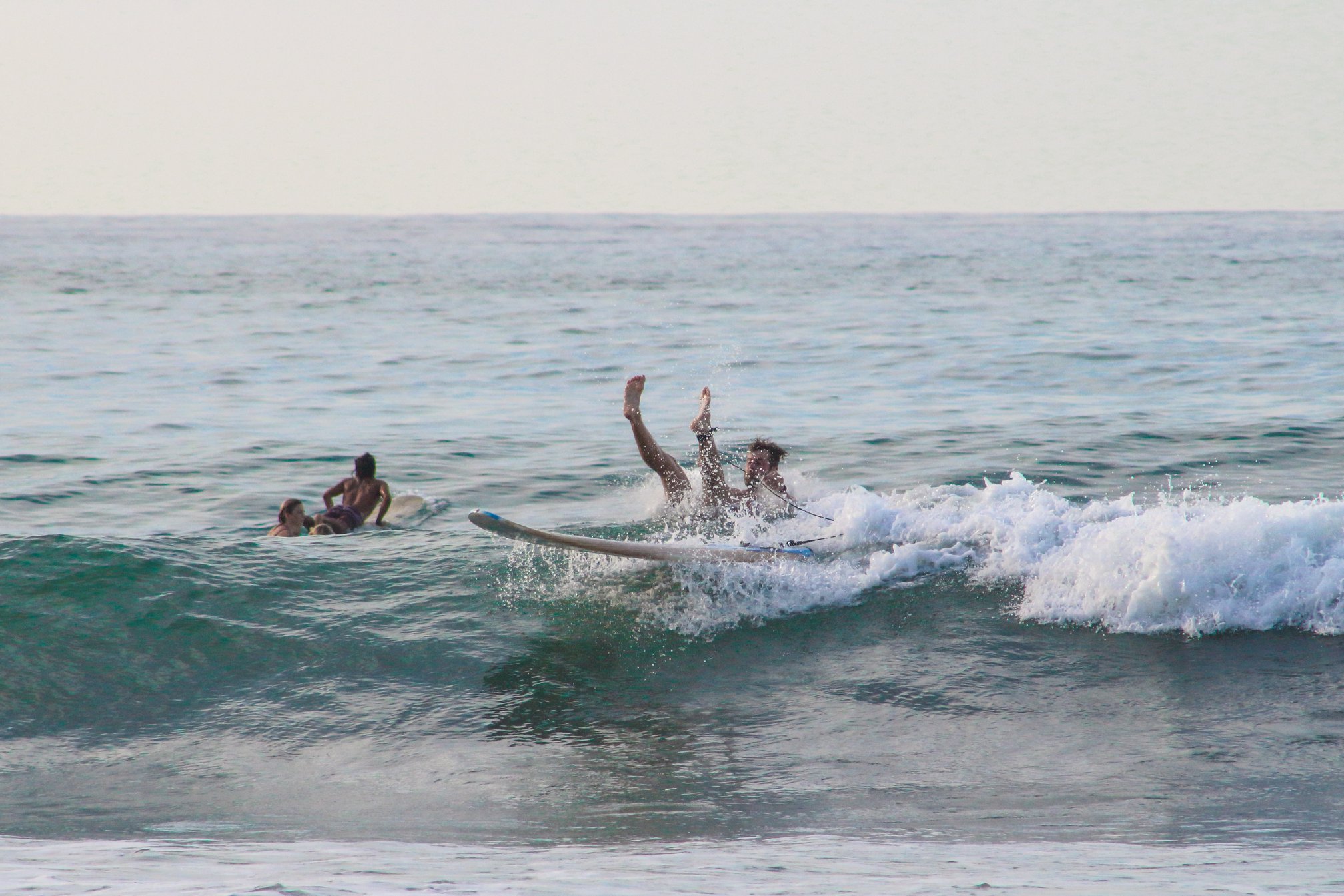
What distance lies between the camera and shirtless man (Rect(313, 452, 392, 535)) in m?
12.1

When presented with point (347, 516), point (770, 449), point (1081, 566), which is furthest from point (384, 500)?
point (1081, 566)

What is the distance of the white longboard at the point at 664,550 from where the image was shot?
9.19m

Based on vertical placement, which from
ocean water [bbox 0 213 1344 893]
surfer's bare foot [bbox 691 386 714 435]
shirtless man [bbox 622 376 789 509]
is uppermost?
surfer's bare foot [bbox 691 386 714 435]

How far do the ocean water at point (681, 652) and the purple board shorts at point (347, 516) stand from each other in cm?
48

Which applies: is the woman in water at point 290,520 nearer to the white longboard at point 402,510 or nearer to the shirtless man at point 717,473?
the white longboard at point 402,510

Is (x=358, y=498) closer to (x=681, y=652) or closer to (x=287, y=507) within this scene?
(x=287, y=507)

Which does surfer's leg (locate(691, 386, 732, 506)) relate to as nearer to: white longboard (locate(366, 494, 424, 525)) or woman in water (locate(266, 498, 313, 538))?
white longboard (locate(366, 494, 424, 525))

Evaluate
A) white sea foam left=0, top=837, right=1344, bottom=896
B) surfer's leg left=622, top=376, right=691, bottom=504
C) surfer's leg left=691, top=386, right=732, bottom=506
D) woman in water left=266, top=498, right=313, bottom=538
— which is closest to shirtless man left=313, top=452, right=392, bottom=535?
woman in water left=266, top=498, right=313, bottom=538

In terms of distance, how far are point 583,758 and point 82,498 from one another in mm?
8763

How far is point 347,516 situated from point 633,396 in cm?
368

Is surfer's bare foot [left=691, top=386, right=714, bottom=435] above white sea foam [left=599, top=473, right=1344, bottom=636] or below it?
above

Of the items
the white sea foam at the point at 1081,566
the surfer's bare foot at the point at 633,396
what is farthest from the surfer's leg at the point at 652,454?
the white sea foam at the point at 1081,566

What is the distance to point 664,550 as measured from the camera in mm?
9523

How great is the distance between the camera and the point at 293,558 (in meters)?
10.6
